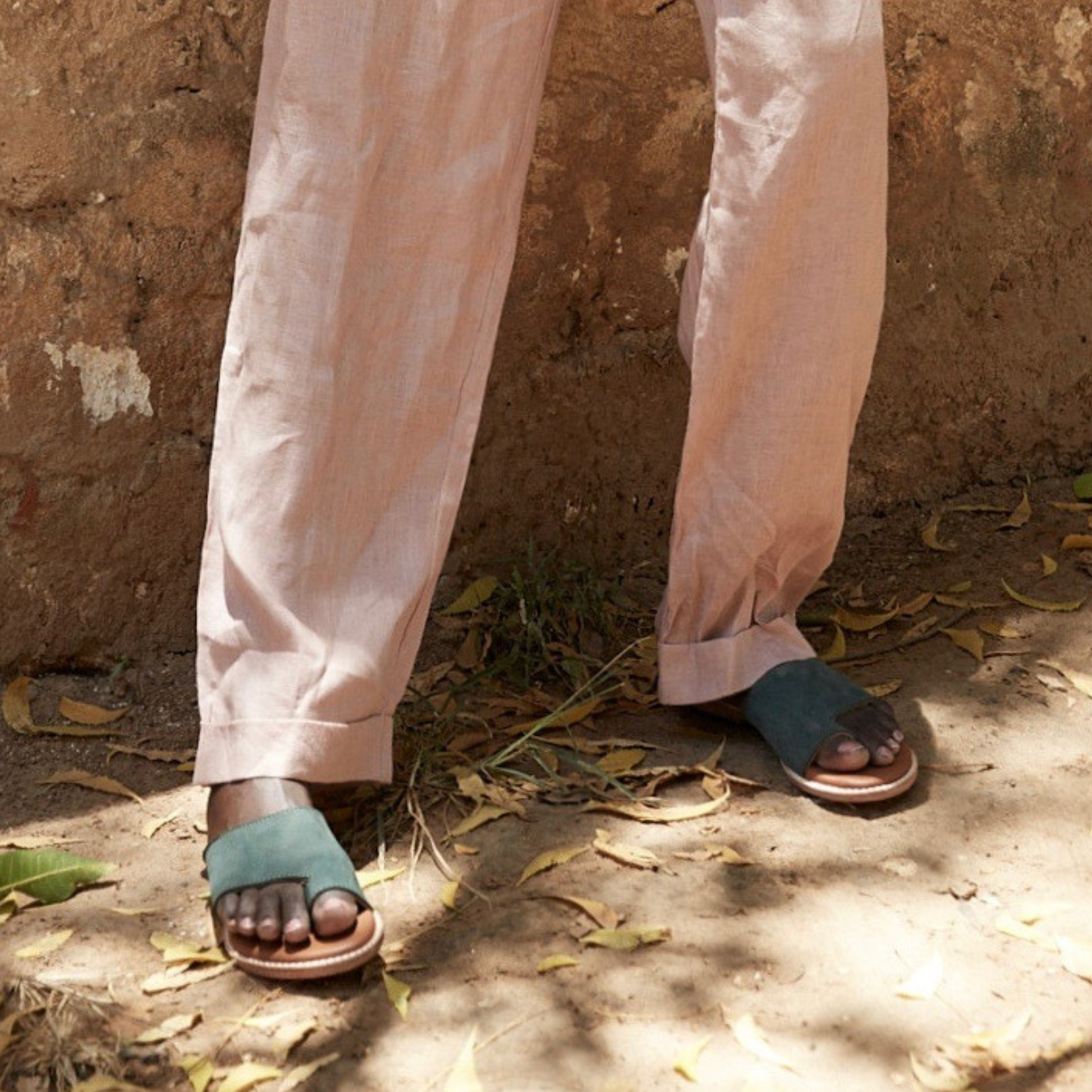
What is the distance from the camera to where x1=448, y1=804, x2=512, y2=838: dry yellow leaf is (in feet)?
6.26

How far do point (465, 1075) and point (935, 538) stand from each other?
4.99 ft

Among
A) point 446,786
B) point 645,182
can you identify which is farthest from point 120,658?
point 645,182

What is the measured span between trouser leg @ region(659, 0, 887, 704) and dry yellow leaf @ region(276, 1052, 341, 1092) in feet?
2.40

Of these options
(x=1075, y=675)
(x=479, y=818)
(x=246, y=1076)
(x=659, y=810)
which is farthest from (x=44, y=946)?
(x=1075, y=675)

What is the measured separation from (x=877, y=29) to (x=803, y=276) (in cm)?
28

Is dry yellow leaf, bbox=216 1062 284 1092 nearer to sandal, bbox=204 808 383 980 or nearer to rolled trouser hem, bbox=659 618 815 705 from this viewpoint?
sandal, bbox=204 808 383 980

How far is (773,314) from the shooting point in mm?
1842

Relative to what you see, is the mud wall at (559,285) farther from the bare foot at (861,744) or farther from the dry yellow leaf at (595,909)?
the dry yellow leaf at (595,909)

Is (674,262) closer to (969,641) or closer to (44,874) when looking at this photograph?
(969,641)

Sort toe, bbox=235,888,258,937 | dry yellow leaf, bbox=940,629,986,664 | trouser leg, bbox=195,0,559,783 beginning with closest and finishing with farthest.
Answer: toe, bbox=235,888,258,937, trouser leg, bbox=195,0,559,783, dry yellow leaf, bbox=940,629,986,664

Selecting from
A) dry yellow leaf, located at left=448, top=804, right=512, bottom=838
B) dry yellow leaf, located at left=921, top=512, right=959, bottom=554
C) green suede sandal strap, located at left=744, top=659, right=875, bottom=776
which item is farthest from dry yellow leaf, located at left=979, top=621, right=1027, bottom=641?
dry yellow leaf, located at left=448, top=804, right=512, bottom=838

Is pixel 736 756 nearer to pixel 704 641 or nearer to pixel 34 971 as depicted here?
pixel 704 641

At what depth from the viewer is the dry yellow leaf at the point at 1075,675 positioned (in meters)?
2.21

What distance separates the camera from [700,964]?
1.63 m
